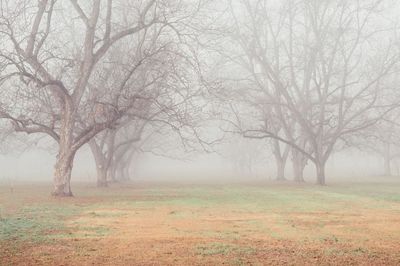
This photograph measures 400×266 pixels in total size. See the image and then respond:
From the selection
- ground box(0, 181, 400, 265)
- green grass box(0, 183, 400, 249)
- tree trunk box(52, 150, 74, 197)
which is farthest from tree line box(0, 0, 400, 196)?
ground box(0, 181, 400, 265)

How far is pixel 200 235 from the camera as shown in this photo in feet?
40.1

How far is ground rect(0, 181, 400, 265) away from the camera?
9523 mm

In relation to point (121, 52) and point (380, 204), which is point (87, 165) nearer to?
point (121, 52)

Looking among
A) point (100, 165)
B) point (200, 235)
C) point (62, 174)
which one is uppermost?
point (100, 165)

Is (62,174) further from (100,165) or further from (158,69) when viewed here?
(100,165)

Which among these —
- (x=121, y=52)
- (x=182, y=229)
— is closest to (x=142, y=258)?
(x=182, y=229)

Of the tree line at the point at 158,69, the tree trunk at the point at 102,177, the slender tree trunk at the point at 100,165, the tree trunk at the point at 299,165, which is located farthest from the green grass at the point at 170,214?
the tree trunk at the point at 299,165

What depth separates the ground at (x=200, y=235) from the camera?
952 centimetres

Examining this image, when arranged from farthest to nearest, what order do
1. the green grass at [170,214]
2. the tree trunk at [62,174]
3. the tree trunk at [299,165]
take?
the tree trunk at [299,165] → the tree trunk at [62,174] → the green grass at [170,214]

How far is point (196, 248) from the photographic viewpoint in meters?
10.5

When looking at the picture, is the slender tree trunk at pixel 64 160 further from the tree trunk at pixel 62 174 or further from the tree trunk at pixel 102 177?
the tree trunk at pixel 102 177

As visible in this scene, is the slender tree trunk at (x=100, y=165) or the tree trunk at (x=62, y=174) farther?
the slender tree trunk at (x=100, y=165)

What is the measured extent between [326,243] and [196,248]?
9.28 ft

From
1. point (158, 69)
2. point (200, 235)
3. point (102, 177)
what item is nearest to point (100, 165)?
point (102, 177)
